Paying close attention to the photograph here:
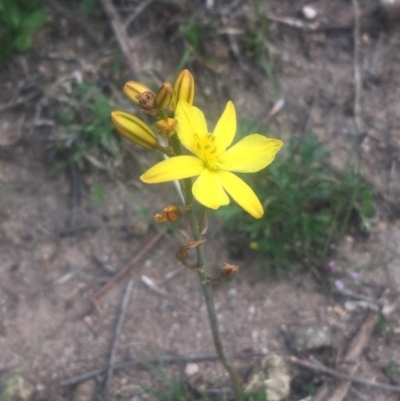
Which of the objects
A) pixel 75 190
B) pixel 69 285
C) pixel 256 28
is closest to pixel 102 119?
pixel 75 190

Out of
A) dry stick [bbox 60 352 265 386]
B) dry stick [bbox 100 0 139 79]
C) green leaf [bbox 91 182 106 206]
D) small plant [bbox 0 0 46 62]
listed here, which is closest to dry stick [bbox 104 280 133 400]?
dry stick [bbox 60 352 265 386]

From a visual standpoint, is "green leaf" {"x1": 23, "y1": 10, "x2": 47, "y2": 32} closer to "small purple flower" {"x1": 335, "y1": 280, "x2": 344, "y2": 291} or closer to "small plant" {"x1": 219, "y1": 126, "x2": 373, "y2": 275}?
"small plant" {"x1": 219, "y1": 126, "x2": 373, "y2": 275}

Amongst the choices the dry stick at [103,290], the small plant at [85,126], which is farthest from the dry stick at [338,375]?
the small plant at [85,126]

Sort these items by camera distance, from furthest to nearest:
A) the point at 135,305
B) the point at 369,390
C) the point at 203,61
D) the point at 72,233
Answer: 1. the point at 203,61
2. the point at 72,233
3. the point at 135,305
4. the point at 369,390

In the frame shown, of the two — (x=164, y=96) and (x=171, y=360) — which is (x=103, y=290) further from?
(x=164, y=96)

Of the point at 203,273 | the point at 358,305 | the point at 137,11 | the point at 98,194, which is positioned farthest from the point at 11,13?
the point at 358,305

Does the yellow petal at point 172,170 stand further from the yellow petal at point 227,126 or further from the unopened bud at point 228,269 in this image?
the unopened bud at point 228,269

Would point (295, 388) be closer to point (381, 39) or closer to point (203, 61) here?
point (203, 61)
